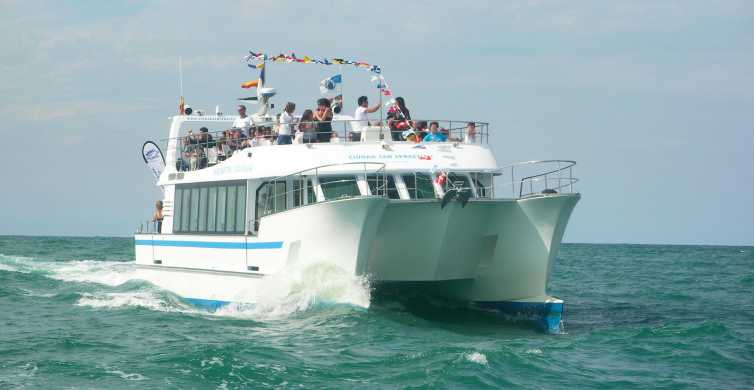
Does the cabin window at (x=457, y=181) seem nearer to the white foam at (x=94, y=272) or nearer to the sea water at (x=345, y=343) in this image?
the sea water at (x=345, y=343)

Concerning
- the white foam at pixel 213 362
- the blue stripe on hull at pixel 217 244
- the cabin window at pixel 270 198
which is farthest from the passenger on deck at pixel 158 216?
the white foam at pixel 213 362

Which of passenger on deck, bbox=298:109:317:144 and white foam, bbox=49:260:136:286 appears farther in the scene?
white foam, bbox=49:260:136:286

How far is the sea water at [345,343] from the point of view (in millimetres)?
11094

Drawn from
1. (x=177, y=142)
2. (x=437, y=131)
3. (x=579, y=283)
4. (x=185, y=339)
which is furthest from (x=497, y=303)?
(x=579, y=283)

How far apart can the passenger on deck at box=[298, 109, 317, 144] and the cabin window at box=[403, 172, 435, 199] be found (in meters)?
1.81

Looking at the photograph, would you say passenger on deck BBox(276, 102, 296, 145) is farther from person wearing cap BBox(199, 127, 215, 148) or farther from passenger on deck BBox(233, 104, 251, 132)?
person wearing cap BBox(199, 127, 215, 148)

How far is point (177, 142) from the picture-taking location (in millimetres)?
20703

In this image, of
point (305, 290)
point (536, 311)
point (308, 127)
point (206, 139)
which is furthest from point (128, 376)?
point (206, 139)

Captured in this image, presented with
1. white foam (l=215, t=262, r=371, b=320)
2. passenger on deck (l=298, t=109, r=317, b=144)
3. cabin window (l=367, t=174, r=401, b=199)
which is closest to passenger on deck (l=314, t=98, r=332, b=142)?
passenger on deck (l=298, t=109, r=317, b=144)

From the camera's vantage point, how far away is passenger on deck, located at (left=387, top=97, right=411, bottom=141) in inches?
666

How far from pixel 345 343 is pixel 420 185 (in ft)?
13.6

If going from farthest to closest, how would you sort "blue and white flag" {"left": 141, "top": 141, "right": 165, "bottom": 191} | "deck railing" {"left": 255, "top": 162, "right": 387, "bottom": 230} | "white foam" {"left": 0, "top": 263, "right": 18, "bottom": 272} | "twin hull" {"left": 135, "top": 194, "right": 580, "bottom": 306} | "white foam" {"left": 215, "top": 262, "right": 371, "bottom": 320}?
"white foam" {"left": 0, "top": 263, "right": 18, "bottom": 272} < "blue and white flag" {"left": 141, "top": 141, "right": 165, "bottom": 191} < "deck railing" {"left": 255, "top": 162, "right": 387, "bottom": 230} < "white foam" {"left": 215, "top": 262, "right": 371, "bottom": 320} < "twin hull" {"left": 135, "top": 194, "right": 580, "bottom": 306}

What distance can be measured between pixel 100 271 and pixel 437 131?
50.1ft

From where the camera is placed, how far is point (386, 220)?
15.3 m
